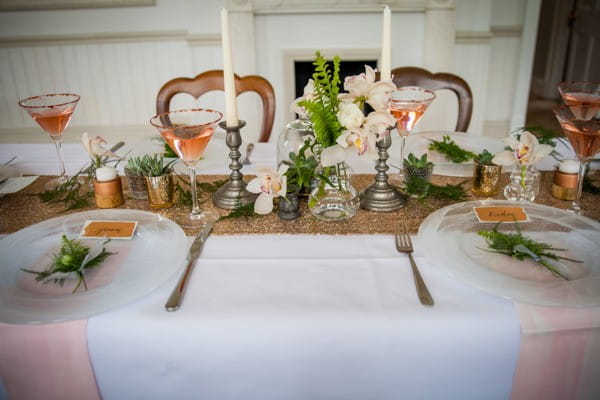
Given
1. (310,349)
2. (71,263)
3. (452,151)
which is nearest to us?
(310,349)

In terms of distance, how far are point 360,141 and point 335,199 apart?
223 millimetres

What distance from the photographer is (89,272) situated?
0.87 meters

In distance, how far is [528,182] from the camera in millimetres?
1144

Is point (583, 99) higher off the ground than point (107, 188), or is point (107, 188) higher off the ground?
point (583, 99)

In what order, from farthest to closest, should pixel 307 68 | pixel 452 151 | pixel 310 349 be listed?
pixel 307 68 → pixel 452 151 → pixel 310 349

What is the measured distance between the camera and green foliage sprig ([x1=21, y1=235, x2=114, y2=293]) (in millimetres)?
841

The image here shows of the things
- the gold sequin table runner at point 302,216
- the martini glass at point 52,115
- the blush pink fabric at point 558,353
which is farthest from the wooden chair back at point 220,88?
the blush pink fabric at point 558,353

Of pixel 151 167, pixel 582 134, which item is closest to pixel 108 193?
pixel 151 167

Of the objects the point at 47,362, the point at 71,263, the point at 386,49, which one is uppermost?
the point at 386,49

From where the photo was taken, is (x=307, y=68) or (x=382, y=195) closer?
(x=382, y=195)

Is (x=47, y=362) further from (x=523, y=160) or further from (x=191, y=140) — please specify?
(x=523, y=160)

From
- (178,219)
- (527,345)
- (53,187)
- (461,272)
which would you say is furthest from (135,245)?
(527,345)

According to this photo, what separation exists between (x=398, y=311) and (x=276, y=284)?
0.68 ft

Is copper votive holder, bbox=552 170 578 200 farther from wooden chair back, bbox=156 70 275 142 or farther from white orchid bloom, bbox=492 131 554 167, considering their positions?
wooden chair back, bbox=156 70 275 142
